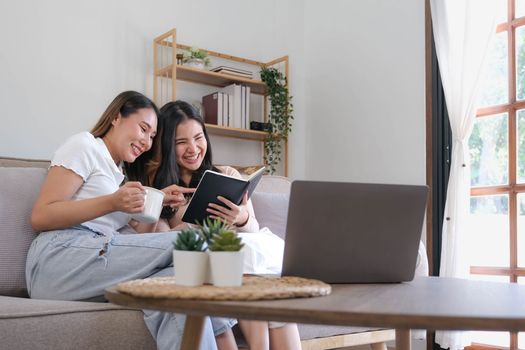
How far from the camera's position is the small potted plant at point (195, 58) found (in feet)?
11.7

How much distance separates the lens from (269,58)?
410 cm

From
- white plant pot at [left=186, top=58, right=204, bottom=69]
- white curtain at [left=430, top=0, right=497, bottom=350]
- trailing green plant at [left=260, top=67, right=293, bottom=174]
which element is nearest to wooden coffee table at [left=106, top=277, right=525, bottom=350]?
white curtain at [left=430, top=0, right=497, bottom=350]

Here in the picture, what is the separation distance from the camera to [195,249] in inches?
36.4

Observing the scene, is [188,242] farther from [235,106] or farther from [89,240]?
[235,106]

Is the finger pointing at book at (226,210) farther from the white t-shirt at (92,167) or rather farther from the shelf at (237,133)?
the shelf at (237,133)

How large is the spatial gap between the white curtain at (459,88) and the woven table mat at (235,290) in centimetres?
220

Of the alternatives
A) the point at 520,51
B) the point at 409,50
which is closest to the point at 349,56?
the point at 409,50

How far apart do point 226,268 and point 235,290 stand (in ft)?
0.19

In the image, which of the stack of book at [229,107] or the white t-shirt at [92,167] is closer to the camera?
the white t-shirt at [92,167]

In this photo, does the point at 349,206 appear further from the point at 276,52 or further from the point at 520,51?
the point at 276,52

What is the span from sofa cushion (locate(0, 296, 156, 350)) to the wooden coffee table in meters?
0.60

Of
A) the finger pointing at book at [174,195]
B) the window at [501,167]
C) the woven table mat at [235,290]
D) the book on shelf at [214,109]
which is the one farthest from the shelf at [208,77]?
the woven table mat at [235,290]

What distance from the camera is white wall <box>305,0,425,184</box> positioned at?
136 inches

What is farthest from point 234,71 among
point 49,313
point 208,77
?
point 49,313
